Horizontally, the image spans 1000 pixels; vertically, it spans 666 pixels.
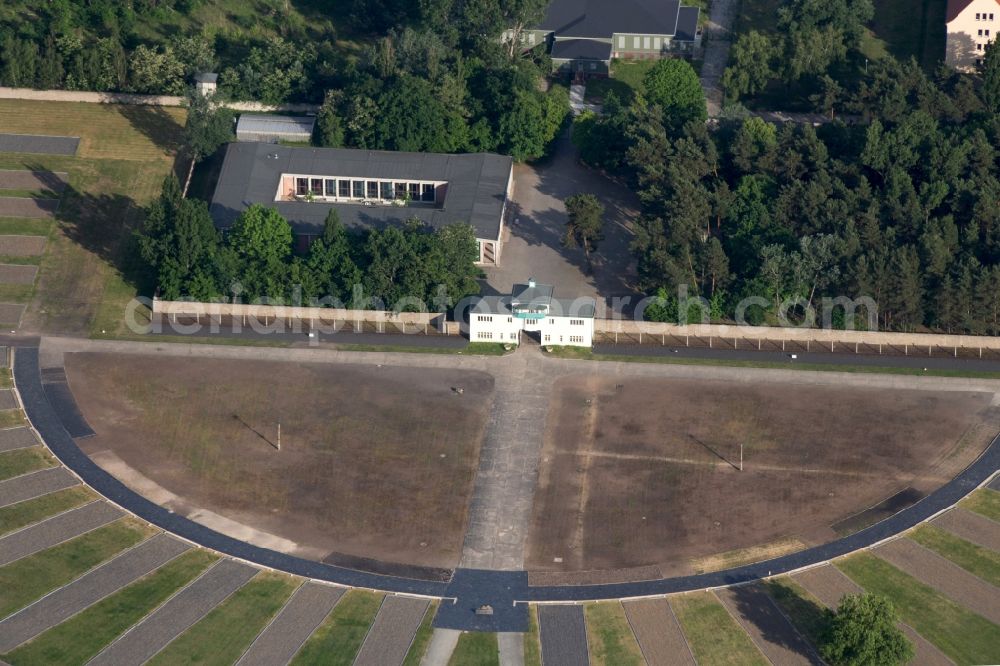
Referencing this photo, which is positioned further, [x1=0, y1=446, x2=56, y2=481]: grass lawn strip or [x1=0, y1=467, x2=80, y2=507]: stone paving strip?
[x1=0, y1=446, x2=56, y2=481]: grass lawn strip

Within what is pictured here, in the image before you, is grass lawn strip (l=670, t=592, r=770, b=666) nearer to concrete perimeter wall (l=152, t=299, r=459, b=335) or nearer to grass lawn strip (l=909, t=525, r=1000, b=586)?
grass lawn strip (l=909, t=525, r=1000, b=586)

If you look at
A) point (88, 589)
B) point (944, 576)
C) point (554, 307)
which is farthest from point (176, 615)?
point (944, 576)

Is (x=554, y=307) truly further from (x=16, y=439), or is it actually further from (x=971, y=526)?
(x=16, y=439)

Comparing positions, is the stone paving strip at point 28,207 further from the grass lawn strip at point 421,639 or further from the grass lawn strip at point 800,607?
the grass lawn strip at point 800,607

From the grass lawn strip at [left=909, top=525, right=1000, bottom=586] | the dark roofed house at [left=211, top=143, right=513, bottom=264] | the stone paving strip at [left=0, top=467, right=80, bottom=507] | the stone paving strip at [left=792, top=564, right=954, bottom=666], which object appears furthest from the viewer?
the dark roofed house at [left=211, top=143, right=513, bottom=264]

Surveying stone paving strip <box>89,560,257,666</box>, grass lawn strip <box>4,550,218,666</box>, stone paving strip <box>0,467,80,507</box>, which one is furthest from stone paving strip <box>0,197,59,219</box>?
stone paving strip <box>89,560,257,666</box>

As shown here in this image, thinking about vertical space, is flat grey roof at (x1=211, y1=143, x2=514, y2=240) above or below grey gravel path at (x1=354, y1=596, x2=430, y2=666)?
above

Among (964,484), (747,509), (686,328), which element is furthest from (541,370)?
(964,484)
